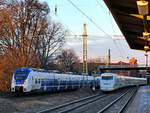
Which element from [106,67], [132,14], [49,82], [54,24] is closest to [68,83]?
[49,82]

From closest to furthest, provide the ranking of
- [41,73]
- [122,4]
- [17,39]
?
[122,4], [41,73], [17,39]

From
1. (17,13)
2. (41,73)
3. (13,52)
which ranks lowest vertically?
(41,73)

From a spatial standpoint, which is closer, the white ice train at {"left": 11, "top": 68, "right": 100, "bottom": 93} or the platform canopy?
the platform canopy

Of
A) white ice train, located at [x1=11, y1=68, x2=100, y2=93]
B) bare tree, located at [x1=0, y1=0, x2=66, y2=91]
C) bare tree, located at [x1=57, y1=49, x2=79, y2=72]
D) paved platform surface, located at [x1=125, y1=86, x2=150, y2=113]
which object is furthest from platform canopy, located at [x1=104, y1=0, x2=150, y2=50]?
bare tree, located at [x1=57, y1=49, x2=79, y2=72]

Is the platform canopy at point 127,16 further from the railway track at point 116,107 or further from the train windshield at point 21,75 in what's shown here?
the train windshield at point 21,75

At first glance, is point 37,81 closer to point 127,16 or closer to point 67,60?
point 127,16

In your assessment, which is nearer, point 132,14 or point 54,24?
point 132,14

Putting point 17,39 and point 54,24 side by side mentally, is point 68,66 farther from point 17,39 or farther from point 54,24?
point 17,39

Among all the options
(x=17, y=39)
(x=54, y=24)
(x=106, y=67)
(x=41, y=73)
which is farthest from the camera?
(x=106, y=67)

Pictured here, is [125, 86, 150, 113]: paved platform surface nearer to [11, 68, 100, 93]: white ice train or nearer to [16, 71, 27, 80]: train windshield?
[11, 68, 100, 93]: white ice train

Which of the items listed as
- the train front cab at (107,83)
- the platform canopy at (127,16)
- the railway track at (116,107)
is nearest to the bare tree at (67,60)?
the train front cab at (107,83)

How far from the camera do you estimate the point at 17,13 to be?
32.3 m

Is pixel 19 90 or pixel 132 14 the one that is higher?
pixel 132 14

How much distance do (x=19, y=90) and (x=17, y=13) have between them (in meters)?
12.9
